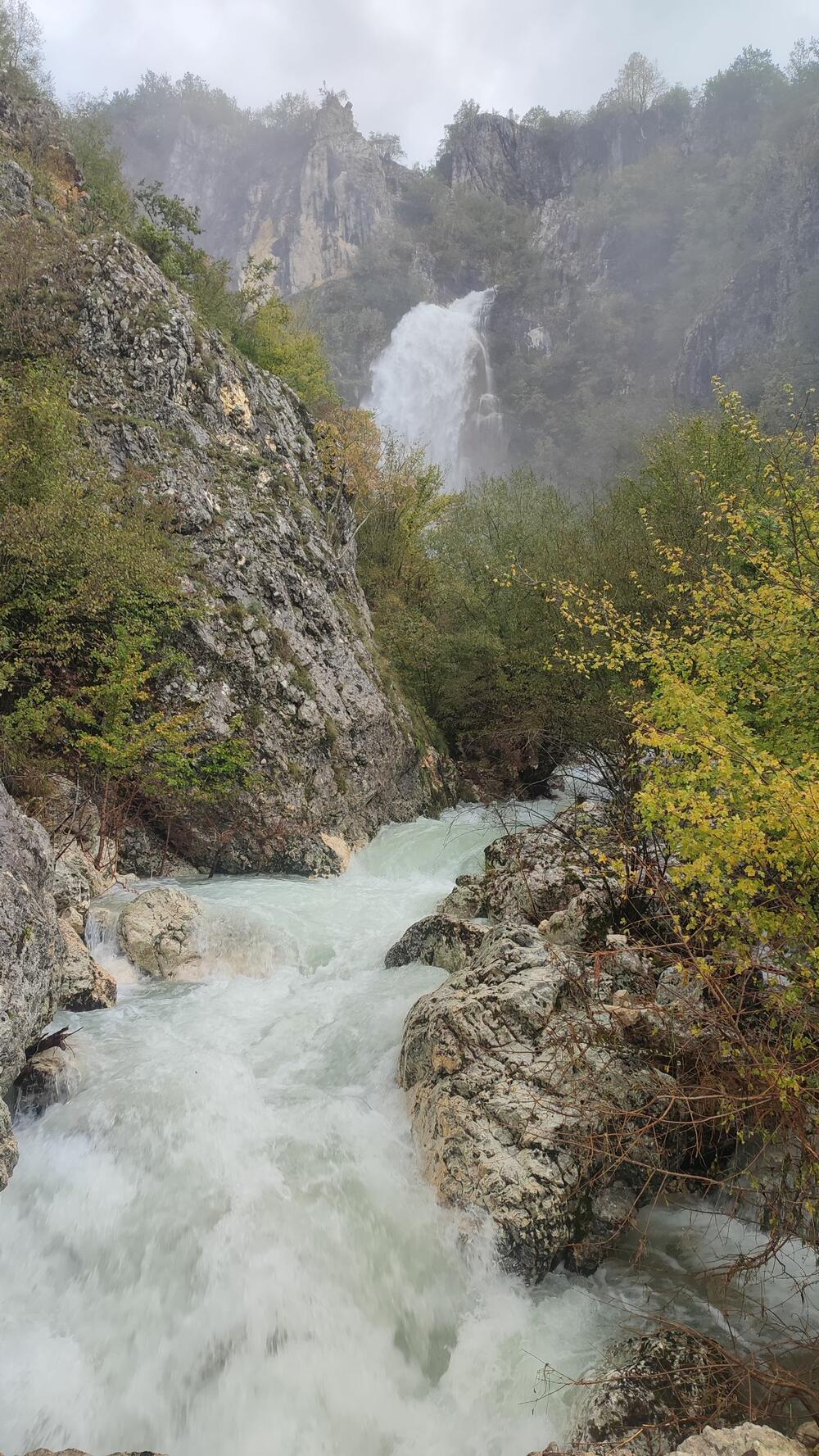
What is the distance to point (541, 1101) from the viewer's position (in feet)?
A: 15.7

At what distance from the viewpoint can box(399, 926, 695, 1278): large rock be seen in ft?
14.3

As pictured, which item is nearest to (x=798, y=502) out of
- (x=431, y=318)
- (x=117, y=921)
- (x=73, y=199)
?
(x=117, y=921)

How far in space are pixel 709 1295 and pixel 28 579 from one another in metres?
10.3

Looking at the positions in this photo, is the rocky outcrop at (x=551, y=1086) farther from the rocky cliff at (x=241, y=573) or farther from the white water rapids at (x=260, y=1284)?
the rocky cliff at (x=241, y=573)

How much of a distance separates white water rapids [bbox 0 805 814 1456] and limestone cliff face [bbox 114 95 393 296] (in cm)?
9731

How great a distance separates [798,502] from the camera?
612 cm

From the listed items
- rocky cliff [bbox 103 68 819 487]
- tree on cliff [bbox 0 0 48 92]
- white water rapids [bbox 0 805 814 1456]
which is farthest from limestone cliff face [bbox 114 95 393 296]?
white water rapids [bbox 0 805 814 1456]

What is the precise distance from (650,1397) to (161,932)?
19.6 ft

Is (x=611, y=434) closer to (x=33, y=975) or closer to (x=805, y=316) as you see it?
(x=805, y=316)

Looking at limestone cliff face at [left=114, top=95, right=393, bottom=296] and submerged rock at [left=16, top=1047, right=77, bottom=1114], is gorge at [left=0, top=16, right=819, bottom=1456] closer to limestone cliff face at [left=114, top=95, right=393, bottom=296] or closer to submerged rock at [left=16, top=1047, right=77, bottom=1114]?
submerged rock at [left=16, top=1047, right=77, bottom=1114]

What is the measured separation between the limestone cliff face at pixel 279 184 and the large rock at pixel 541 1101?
97.1m

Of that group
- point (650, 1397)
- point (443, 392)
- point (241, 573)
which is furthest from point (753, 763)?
point (443, 392)

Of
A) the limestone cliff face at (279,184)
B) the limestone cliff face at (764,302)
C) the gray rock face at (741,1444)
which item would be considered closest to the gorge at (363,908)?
the gray rock face at (741,1444)

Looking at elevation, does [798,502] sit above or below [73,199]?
below
